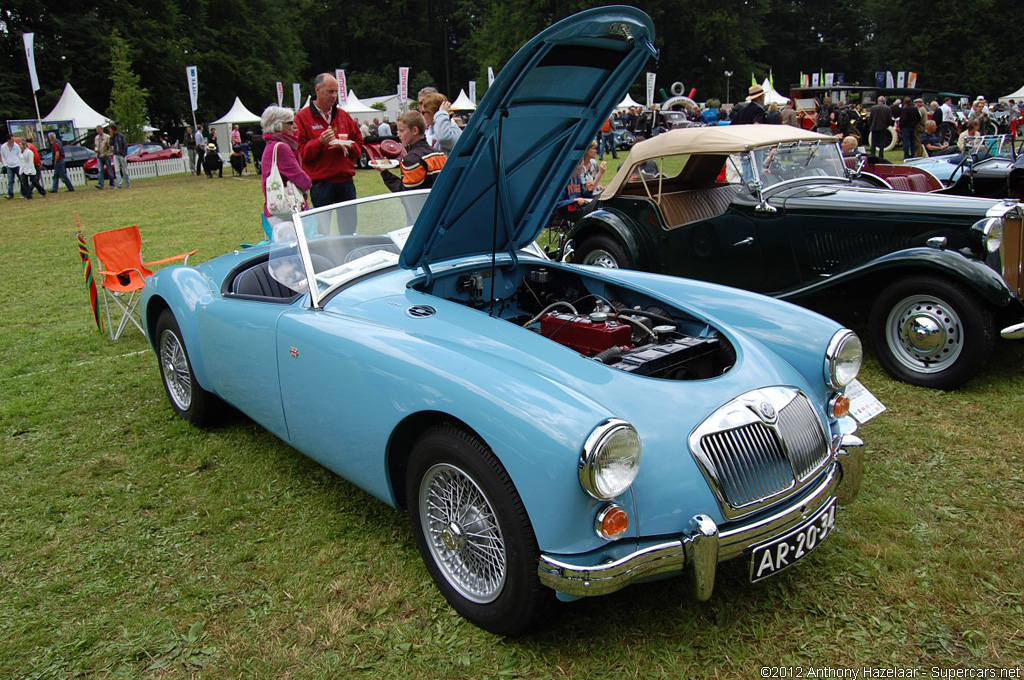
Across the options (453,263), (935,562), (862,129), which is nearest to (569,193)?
(453,263)

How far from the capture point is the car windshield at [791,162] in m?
6.23

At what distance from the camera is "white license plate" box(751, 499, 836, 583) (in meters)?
2.48

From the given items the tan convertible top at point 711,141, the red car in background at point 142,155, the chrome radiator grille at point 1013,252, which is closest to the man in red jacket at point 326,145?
the tan convertible top at point 711,141

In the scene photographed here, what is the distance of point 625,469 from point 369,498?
1.76 m

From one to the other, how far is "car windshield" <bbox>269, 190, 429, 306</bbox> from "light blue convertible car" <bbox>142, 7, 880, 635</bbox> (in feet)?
0.04

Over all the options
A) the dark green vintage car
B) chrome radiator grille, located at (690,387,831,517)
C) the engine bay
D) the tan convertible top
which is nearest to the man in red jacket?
the dark green vintage car

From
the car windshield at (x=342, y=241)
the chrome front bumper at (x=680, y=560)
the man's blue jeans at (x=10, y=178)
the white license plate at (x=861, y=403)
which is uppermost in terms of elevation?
the man's blue jeans at (x=10, y=178)

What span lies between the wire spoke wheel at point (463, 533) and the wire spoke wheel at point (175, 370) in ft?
7.59

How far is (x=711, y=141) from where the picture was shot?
6418 mm

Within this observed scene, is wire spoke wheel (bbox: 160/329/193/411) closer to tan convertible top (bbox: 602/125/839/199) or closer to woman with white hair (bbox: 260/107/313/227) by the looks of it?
woman with white hair (bbox: 260/107/313/227)

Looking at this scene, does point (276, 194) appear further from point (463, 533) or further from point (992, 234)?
point (992, 234)

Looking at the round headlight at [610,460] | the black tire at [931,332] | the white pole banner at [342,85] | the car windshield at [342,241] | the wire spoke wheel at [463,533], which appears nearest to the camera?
the round headlight at [610,460]

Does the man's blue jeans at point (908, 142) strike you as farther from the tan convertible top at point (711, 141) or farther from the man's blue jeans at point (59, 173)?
the man's blue jeans at point (59, 173)

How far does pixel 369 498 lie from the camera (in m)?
3.67
